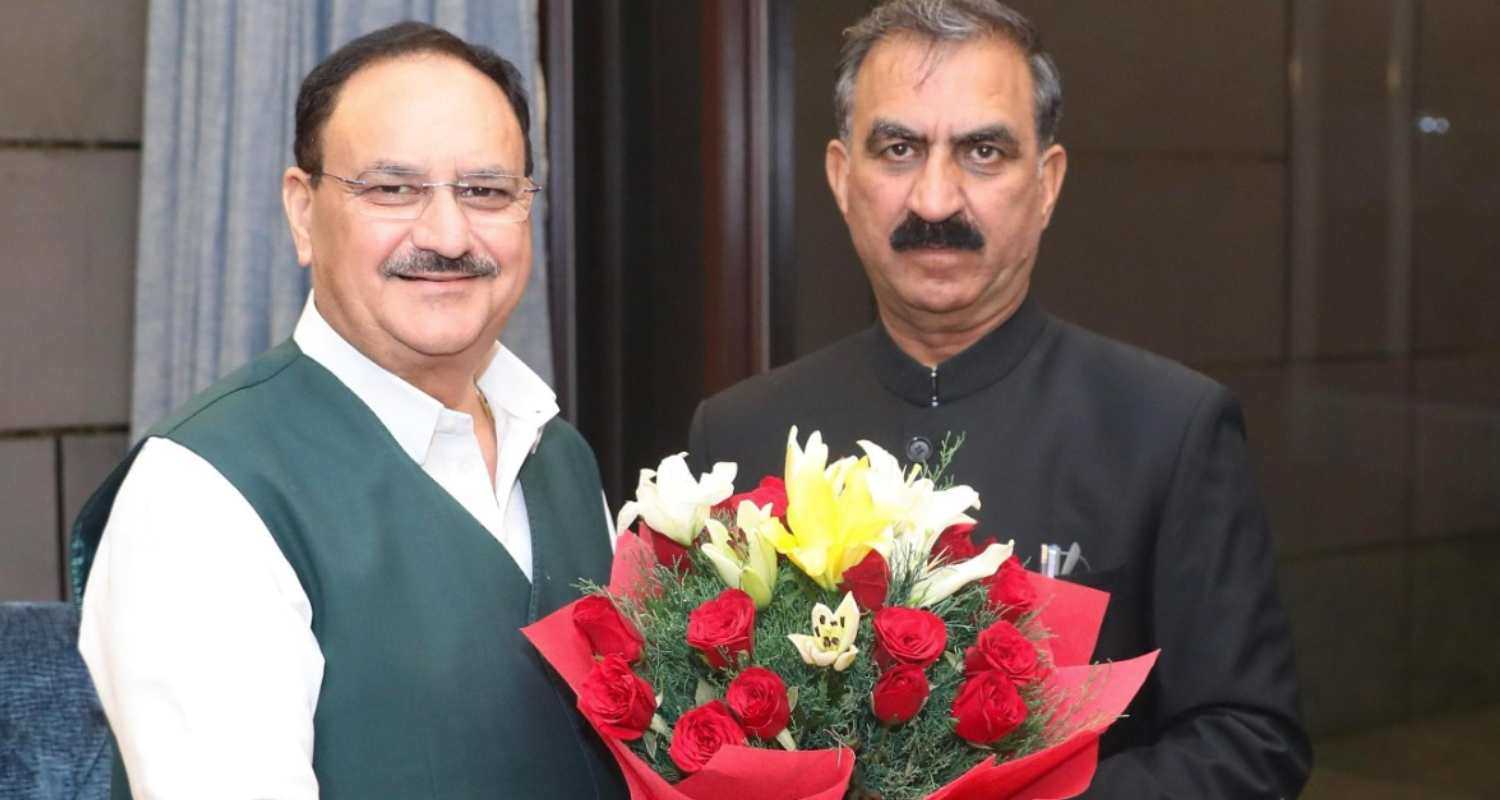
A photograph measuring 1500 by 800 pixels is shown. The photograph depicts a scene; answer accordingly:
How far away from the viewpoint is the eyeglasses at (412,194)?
170cm

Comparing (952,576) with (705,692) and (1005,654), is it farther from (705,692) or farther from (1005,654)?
(705,692)

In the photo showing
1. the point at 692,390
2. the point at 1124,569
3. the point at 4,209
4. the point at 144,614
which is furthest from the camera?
the point at 4,209

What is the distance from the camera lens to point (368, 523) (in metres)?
1.61

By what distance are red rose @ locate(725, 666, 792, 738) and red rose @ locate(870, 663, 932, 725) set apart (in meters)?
0.07

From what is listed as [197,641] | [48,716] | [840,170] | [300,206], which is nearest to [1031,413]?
[840,170]

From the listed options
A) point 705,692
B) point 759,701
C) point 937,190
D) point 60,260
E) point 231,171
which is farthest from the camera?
point 60,260

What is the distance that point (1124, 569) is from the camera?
188 cm

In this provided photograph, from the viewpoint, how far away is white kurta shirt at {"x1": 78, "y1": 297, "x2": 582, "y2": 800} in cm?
145

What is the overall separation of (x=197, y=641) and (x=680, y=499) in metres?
0.41

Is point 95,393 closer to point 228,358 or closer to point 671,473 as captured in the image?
point 228,358

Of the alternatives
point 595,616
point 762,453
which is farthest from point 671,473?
point 762,453

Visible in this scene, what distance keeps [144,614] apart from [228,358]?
190cm

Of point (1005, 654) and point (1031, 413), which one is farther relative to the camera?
point (1031, 413)

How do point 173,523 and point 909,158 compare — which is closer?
point 173,523
